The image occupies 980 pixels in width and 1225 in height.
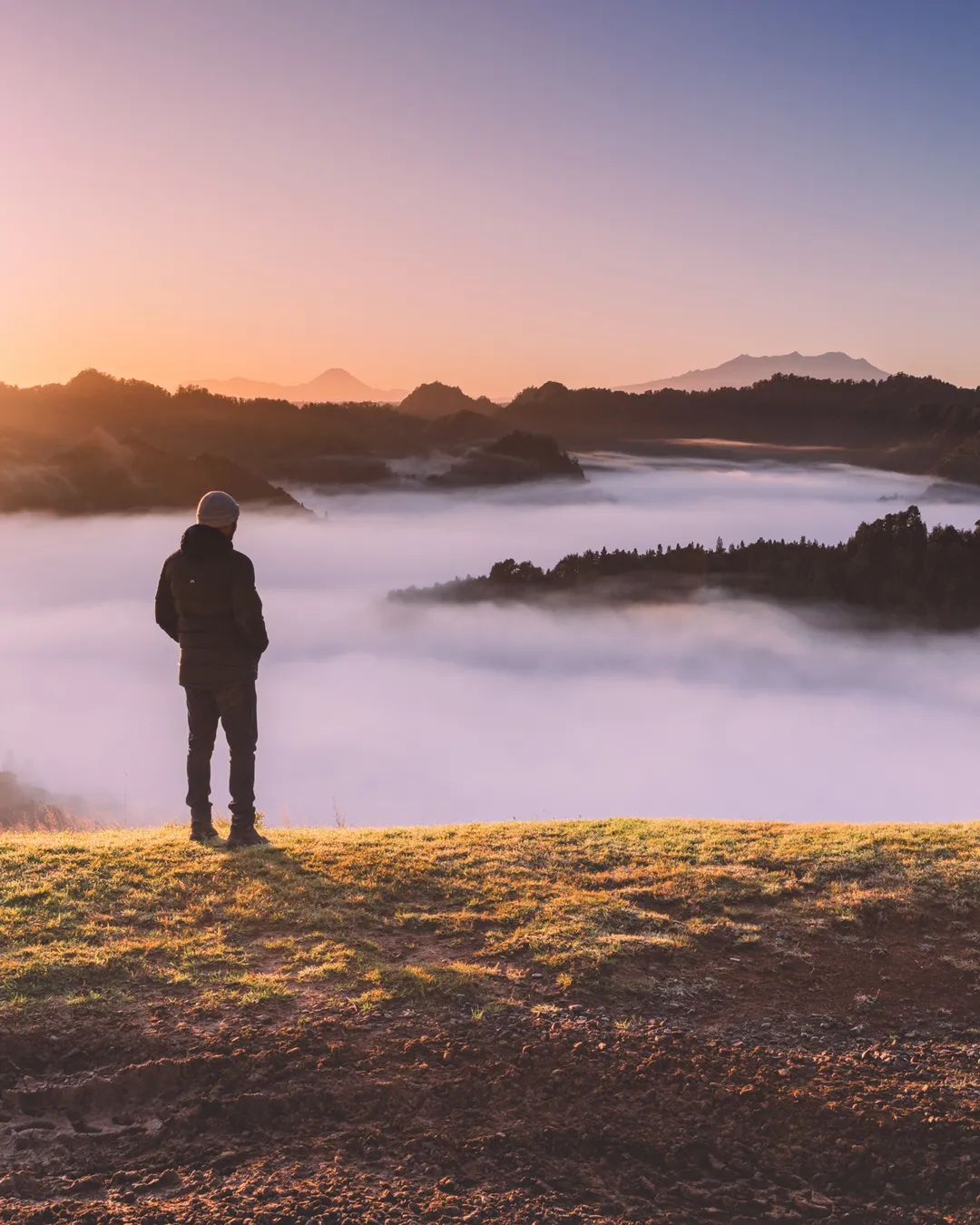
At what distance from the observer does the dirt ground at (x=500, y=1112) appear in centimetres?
475

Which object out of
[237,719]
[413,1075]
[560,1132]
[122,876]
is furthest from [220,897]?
[560,1132]

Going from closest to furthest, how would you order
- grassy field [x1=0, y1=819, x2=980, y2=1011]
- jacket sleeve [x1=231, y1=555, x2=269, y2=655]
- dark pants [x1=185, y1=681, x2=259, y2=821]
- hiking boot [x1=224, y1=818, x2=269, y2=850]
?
grassy field [x1=0, y1=819, x2=980, y2=1011]
jacket sleeve [x1=231, y1=555, x2=269, y2=655]
dark pants [x1=185, y1=681, x2=259, y2=821]
hiking boot [x1=224, y1=818, x2=269, y2=850]

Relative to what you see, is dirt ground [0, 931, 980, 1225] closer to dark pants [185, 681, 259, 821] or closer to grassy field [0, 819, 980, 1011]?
grassy field [0, 819, 980, 1011]

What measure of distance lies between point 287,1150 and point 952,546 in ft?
663

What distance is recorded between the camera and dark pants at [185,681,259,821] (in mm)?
9672

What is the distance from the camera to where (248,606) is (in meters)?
9.35

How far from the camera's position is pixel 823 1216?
4.75m

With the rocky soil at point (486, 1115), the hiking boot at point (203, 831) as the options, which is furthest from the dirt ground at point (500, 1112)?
the hiking boot at point (203, 831)

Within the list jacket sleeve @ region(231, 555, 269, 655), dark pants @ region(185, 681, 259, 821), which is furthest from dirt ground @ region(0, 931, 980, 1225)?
jacket sleeve @ region(231, 555, 269, 655)

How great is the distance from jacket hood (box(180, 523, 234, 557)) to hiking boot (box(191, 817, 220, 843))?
2.92 m

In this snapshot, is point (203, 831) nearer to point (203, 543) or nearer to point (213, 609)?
point (213, 609)

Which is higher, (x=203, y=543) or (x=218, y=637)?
(x=203, y=543)

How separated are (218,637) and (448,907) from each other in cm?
346

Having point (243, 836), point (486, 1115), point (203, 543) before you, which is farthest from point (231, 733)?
point (486, 1115)
